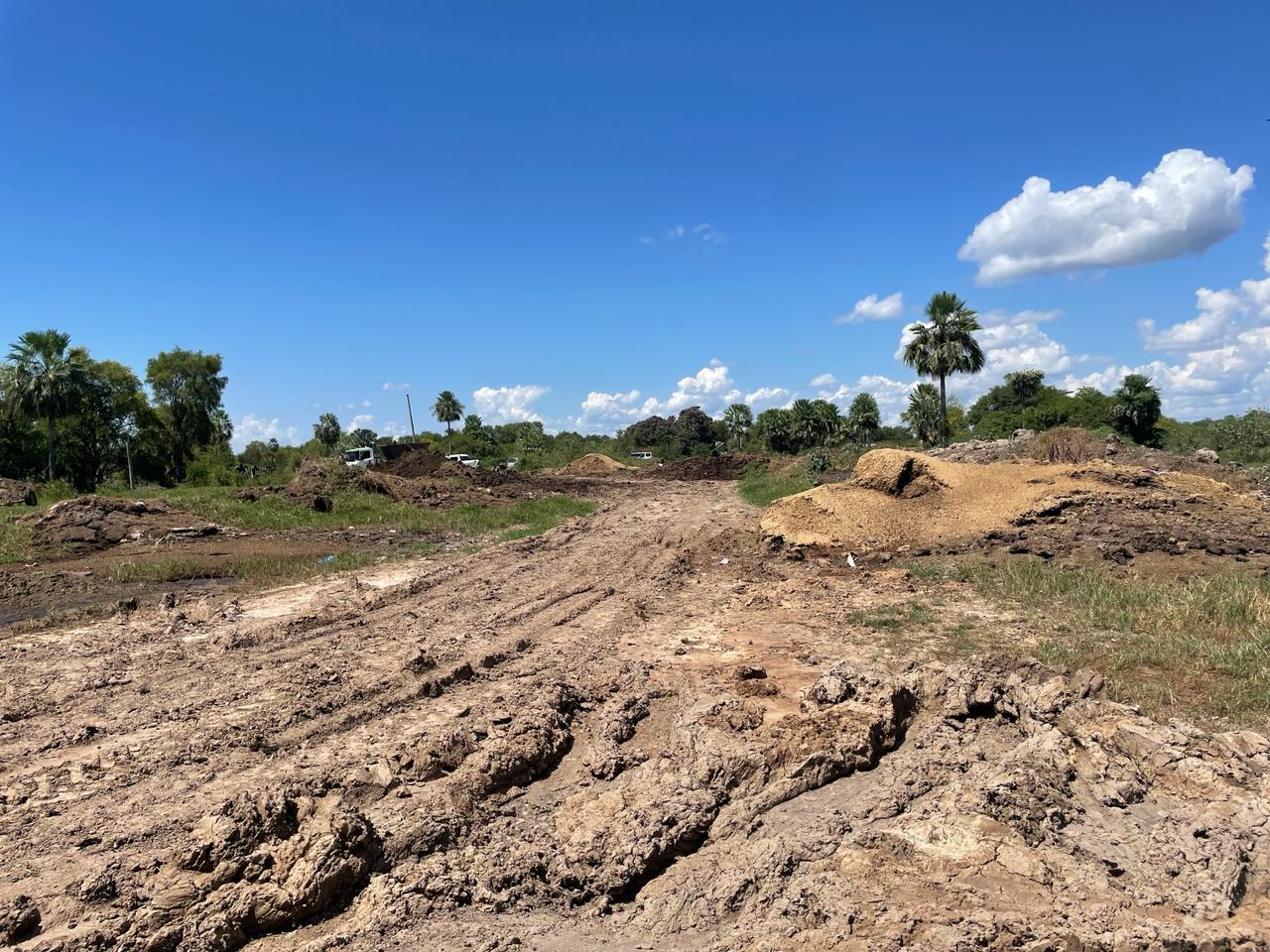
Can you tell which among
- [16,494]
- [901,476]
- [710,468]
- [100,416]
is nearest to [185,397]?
[100,416]

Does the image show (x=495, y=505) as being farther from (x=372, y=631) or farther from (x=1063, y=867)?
(x=1063, y=867)

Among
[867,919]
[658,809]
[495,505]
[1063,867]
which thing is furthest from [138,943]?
[495,505]

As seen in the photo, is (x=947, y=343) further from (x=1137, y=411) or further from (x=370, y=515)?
(x=370, y=515)

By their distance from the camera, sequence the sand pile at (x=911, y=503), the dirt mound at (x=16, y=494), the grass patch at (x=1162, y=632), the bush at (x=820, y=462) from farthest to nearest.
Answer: the bush at (x=820, y=462), the dirt mound at (x=16, y=494), the sand pile at (x=911, y=503), the grass patch at (x=1162, y=632)

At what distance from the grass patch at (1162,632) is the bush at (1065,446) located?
47.9 feet

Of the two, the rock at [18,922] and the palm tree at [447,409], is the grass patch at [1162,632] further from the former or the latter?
the palm tree at [447,409]

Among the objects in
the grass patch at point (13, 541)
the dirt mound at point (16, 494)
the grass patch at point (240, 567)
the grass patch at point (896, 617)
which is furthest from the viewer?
the dirt mound at point (16, 494)

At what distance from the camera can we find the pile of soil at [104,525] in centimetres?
1526

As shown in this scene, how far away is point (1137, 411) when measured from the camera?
4169cm

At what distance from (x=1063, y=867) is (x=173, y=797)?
16.1ft

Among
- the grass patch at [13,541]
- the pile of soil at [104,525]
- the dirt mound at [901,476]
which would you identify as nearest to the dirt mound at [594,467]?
the pile of soil at [104,525]

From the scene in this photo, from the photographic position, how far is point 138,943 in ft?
9.78

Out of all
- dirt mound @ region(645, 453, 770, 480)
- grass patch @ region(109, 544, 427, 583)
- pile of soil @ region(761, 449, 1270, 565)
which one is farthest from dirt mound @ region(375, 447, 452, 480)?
pile of soil @ region(761, 449, 1270, 565)

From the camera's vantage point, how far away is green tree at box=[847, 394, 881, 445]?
52.9 meters
